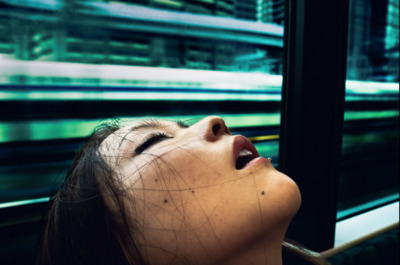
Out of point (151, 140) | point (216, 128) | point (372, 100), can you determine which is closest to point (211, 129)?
point (216, 128)

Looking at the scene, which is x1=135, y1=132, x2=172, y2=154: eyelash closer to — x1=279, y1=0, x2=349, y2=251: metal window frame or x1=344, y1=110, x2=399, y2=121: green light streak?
x1=279, y1=0, x2=349, y2=251: metal window frame

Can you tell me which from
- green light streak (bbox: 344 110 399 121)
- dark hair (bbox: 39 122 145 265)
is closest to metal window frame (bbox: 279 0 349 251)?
dark hair (bbox: 39 122 145 265)

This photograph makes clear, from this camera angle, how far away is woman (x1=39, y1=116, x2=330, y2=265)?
1.67 feet

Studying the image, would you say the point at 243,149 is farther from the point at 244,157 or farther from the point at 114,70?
the point at 114,70

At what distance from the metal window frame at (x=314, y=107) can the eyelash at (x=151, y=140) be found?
0.80 metres

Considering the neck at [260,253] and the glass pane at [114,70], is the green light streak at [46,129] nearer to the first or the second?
the glass pane at [114,70]

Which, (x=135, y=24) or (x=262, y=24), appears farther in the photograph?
(x=262, y=24)

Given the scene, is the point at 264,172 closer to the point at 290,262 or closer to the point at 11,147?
the point at 290,262

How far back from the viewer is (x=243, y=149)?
61cm

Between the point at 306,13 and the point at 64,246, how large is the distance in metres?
1.18

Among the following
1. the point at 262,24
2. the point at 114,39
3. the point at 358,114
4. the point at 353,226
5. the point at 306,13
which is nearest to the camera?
the point at 306,13

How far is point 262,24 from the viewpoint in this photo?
1899 millimetres

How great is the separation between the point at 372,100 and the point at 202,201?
330 centimetres

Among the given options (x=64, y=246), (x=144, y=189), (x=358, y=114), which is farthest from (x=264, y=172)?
(x=358, y=114)
